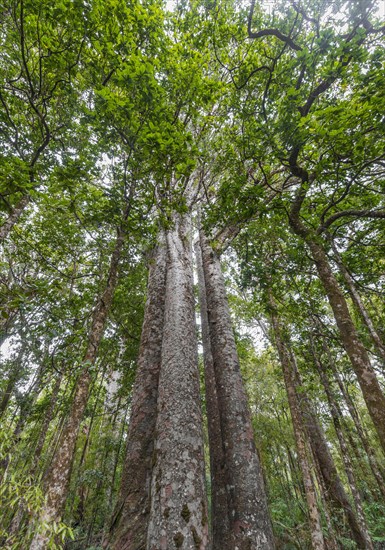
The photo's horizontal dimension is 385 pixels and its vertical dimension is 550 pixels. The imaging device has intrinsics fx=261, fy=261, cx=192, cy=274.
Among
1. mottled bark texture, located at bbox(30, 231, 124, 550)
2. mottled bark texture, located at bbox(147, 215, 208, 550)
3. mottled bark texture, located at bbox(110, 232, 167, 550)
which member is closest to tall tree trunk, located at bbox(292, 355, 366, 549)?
mottled bark texture, located at bbox(110, 232, 167, 550)

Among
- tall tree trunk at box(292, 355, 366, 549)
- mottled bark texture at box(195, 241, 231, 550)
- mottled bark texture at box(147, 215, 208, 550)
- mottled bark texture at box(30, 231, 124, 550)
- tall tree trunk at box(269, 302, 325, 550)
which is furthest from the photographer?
tall tree trunk at box(292, 355, 366, 549)

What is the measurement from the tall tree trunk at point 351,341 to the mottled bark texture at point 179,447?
196 cm

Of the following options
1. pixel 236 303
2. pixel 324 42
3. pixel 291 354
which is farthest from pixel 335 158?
pixel 236 303

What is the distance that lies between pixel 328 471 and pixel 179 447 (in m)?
7.53

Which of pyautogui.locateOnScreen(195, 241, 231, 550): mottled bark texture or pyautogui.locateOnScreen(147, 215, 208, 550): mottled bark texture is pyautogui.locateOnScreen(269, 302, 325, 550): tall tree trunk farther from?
pyautogui.locateOnScreen(147, 215, 208, 550): mottled bark texture

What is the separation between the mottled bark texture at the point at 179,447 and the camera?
225 centimetres

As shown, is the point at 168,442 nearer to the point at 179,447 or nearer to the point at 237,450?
the point at 179,447

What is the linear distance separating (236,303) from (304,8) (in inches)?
380

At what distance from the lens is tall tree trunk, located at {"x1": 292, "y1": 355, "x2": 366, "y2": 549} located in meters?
6.99

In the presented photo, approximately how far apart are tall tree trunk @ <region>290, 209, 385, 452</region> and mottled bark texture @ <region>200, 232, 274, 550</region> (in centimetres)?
159

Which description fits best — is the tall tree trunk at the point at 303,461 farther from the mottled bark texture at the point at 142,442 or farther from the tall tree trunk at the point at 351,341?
the mottled bark texture at the point at 142,442

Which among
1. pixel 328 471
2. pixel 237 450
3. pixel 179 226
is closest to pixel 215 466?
pixel 237 450

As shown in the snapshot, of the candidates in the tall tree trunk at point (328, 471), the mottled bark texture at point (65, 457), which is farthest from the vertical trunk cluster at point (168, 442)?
the tall tree trunk at point (328, 471)

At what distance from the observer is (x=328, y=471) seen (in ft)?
25.1
